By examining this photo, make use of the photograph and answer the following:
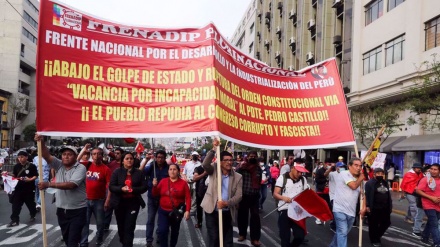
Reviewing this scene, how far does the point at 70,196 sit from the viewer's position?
5.61 metres

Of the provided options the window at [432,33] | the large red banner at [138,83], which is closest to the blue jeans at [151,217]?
the large red banner at [138,83]

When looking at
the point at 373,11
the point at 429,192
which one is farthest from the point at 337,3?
the point at 429,192

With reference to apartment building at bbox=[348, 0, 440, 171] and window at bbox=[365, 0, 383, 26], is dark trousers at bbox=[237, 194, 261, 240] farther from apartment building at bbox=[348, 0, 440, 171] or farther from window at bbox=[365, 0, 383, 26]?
window at bbox=[365, 0, 383, 26]

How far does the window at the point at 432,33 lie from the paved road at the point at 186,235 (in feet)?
41.7

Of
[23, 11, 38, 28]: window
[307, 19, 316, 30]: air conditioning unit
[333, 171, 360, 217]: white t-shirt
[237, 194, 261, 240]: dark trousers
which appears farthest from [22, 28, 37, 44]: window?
[333, 171, 360, 217]: white t-shirt

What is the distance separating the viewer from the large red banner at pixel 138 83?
17.0 ft

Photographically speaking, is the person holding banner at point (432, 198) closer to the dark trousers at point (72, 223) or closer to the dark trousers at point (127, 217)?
the dark trousers at point (127, 217)

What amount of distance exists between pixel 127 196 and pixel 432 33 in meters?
20.2

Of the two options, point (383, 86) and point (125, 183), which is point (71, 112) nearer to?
point (125, 183)

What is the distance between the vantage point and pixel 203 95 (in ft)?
18.1

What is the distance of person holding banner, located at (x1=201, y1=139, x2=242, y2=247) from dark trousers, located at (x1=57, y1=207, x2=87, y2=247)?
5.54 ft

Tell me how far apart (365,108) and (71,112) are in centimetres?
2446

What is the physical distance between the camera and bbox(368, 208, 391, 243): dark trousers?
29.3ft

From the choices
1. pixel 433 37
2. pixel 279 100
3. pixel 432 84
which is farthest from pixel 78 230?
pixel 433 37
